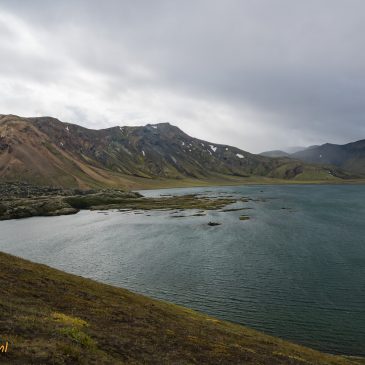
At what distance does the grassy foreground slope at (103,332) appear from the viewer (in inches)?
835

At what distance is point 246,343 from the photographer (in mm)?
36219

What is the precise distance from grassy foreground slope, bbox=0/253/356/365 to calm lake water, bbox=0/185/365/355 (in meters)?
12.5

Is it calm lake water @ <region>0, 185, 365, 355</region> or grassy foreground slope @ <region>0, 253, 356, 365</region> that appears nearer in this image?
grassy foreground slope @ <region>0, 253, 356, 365</region>

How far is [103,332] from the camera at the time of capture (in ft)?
90.5

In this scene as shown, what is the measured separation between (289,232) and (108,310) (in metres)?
95.0

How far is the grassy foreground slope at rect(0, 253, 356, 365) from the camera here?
21203mm

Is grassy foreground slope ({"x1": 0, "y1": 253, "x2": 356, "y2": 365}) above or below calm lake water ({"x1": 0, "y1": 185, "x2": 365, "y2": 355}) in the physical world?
above

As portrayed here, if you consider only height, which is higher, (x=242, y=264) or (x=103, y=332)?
(x=103, y=332)

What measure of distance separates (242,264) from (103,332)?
57.0 metres

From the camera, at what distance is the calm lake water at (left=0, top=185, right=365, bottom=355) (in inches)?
2062

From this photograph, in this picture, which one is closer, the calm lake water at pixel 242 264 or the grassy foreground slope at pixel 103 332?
the grassy foreground slope at pixel 103 332

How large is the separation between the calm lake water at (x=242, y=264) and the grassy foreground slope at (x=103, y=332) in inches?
491

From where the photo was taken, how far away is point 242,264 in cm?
8012

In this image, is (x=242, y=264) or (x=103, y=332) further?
(x=242, y=264)
